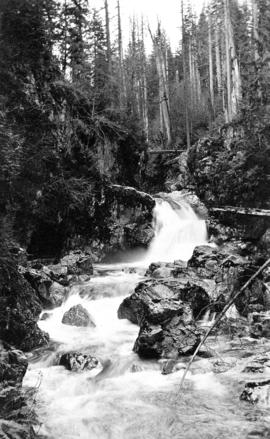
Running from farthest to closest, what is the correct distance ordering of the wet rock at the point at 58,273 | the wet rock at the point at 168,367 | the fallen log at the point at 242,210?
the fallen log at the point at 242,210, the wet rock at the point at 58,273, the wet rock at the point at 168,367

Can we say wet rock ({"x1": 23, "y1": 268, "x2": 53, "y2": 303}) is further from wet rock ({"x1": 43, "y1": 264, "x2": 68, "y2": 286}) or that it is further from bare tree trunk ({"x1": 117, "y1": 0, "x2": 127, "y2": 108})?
bare tree trunk ({"x1": 117, "y1": 0, "x2": 127, "y2": 108})

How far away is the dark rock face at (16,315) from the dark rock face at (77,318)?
128 cm

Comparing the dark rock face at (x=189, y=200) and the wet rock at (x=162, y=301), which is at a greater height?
the dark rock face at (x=189, y=200)

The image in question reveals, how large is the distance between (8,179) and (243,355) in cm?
673

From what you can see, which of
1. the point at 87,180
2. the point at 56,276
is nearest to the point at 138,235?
the point at 87,180

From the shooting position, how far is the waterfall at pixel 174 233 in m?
17.6

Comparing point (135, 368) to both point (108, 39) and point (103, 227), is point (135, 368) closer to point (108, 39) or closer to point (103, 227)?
point (103, 227)

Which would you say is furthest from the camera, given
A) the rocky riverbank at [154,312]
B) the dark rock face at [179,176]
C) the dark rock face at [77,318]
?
the dark rock face at [179,176]

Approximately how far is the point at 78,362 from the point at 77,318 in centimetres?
263

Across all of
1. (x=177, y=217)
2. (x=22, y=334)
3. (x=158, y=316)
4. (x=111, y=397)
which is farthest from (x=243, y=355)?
(x=177, y=217)

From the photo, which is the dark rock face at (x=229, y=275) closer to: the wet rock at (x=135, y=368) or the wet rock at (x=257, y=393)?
the wet rock at (x=135, y=368)

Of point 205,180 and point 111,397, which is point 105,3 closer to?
point 205,180

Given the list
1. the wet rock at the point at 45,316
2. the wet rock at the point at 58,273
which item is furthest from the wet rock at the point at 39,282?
the wet rock at the point at 58,273

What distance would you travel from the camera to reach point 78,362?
7.71m
